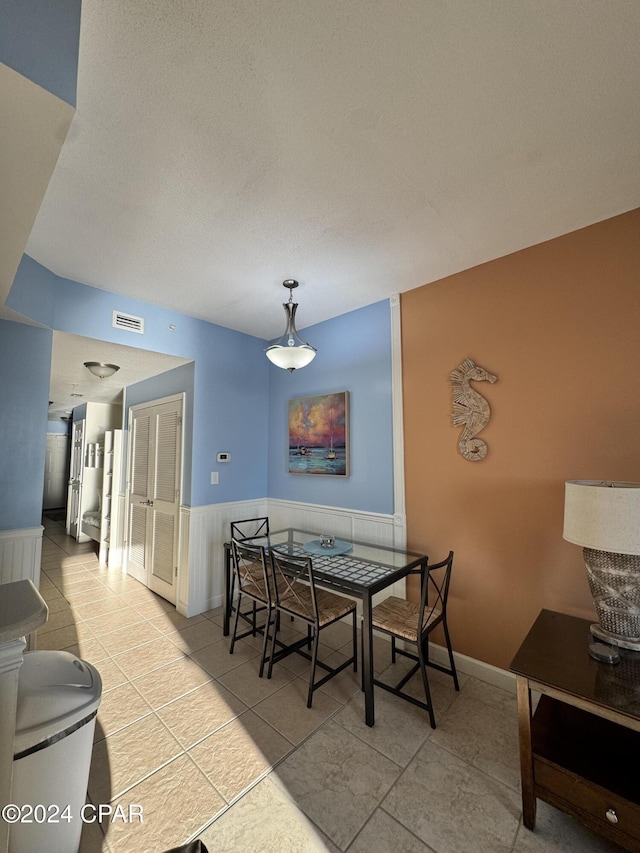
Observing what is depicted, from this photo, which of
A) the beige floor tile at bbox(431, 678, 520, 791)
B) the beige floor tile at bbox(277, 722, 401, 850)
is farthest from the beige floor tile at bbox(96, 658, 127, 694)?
the beige floor tile at bbox(431, 678, 520, 791)

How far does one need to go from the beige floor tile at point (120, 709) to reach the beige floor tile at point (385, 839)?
1.35 meters

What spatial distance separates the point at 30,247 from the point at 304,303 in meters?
1.87

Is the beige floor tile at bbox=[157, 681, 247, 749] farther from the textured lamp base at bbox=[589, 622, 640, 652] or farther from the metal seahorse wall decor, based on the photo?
the metal seahorse wall decor

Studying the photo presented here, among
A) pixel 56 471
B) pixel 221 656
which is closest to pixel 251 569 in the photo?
pixel 221 656

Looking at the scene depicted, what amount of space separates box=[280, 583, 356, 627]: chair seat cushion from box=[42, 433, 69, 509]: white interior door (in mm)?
8235

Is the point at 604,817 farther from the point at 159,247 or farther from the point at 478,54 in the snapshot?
the point at 159,247

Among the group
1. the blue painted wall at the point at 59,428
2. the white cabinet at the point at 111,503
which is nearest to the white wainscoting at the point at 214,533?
the white cabinet at the point at 111,503

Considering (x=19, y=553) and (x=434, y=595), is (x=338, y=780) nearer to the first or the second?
(x=434, y=595)

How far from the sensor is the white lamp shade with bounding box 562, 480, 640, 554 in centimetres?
135

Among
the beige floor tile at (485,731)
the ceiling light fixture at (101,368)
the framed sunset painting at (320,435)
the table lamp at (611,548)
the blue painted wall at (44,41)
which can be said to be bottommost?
the beige floor tile at (485,731)

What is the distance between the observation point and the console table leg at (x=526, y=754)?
134 centimetres

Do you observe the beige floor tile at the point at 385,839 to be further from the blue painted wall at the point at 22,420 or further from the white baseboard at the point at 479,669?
the blue painted wall at the point at 22,420

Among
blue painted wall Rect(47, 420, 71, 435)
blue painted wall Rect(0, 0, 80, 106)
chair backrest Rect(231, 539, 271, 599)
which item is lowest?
chair backrest Rect(231, 539, 271, 599)

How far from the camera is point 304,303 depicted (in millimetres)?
2967
